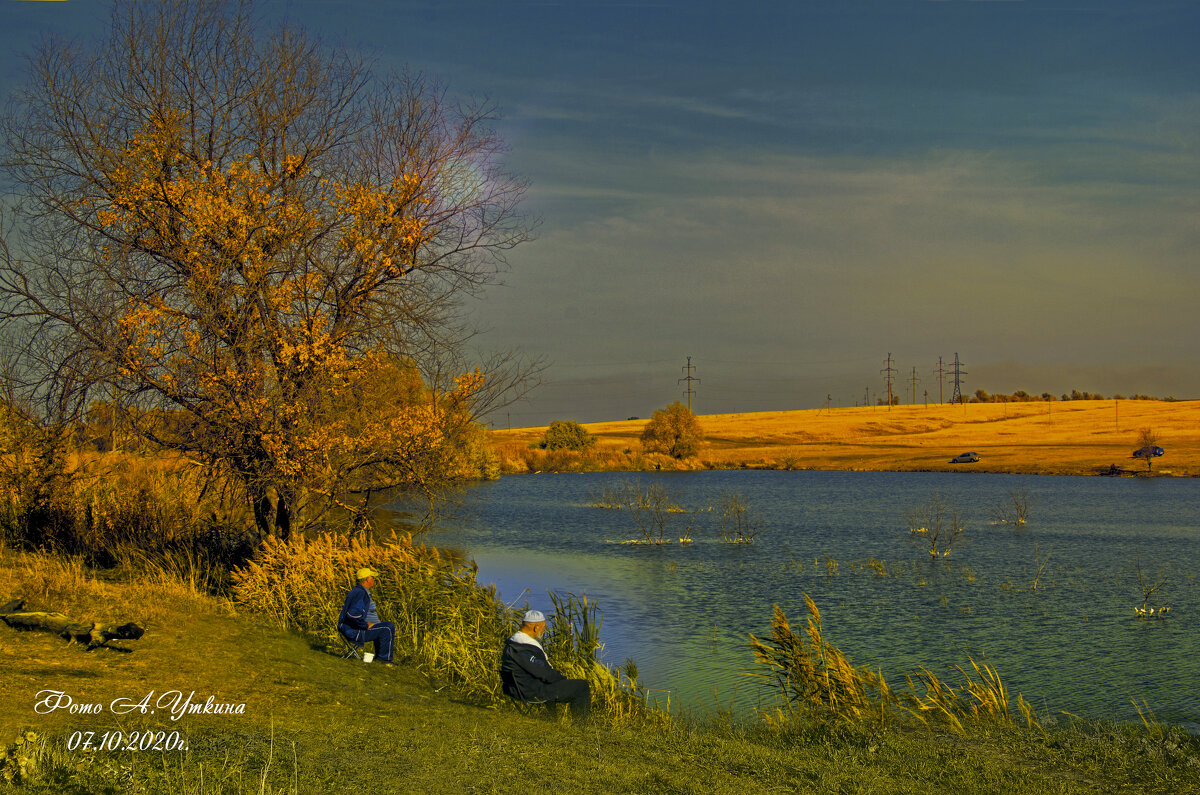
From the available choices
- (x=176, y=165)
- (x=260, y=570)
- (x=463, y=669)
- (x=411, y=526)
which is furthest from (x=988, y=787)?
(x=411, y=526)

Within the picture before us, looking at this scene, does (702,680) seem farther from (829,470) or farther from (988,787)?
(829,470)

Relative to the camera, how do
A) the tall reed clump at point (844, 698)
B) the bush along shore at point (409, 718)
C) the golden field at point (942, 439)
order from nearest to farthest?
the bush along shore at point (409, 718), the tall reed clump at point (844, 698), the golden field at point (942, 439)

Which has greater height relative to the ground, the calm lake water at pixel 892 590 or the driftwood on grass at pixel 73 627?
the driftwood on grass at pixel 73 627

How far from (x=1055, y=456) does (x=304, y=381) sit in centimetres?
8044

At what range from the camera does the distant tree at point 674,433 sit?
8419 cm

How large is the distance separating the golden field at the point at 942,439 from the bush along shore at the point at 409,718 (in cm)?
6589

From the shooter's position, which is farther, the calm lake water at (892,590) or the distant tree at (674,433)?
the distant tree at (674,433)

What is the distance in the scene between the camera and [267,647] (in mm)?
11805

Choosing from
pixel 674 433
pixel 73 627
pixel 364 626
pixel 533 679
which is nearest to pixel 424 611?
pixel 364 626

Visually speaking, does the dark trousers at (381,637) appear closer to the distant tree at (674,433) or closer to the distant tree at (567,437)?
the distant tree at (674,433)

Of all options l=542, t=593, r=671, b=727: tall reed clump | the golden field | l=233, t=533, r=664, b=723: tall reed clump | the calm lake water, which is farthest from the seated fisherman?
the golden field

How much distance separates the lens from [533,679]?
1016 centimetres

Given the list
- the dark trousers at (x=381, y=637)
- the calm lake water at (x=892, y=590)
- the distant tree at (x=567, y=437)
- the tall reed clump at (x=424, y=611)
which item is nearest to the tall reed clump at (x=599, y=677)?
the tall reed clump at (x=424, y=611)

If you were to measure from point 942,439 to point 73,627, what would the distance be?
102403 mm
